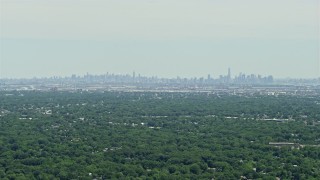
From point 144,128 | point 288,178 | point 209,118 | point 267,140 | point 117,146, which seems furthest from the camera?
point 209,118

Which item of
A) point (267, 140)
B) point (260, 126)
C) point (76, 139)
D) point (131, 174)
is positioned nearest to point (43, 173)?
point (131, 174)

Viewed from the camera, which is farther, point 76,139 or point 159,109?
point 159,109

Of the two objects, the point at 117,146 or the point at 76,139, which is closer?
the point at 117,146

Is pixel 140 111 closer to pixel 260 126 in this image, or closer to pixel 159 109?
pixel 159 109

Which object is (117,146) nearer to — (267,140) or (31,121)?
(267,140)

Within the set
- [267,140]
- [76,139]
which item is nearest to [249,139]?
[267,140]

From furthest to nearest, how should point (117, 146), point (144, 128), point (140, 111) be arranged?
point (140, 111) → point (144, 128) → point (117, 146)
